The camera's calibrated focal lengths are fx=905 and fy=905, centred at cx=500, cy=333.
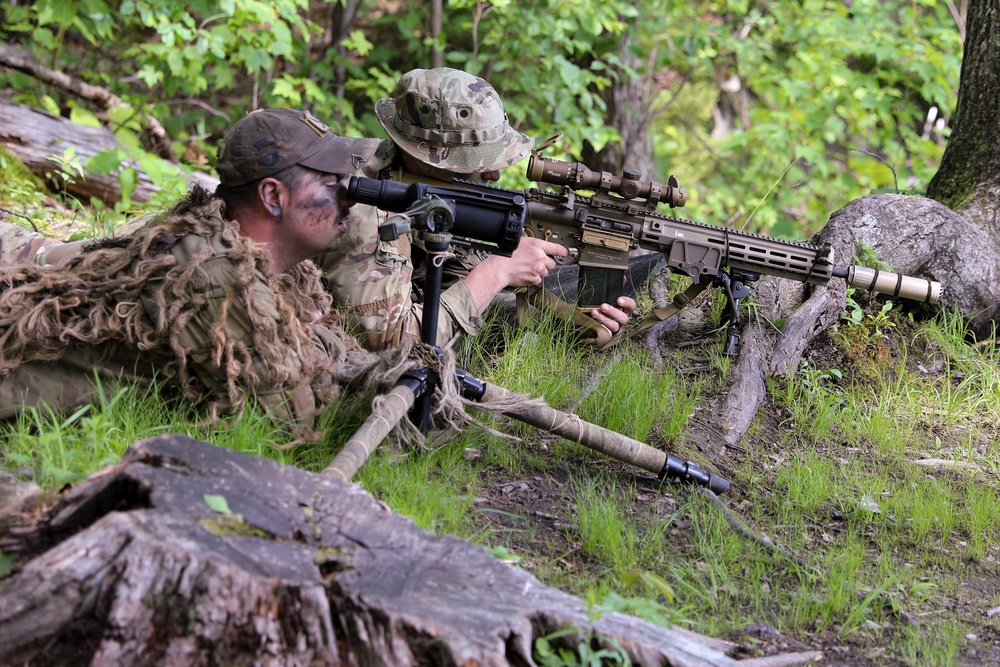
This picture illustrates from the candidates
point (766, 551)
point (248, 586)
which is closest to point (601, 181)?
point (766, 551)

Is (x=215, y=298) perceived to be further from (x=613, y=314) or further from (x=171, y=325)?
(x=613, y=314)

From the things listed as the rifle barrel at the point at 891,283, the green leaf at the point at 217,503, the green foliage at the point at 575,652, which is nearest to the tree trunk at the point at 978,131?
the rifle barrel at the point at 891,283

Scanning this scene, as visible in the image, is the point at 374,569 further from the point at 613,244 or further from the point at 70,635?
the point at 613,244

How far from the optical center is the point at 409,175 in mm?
4137

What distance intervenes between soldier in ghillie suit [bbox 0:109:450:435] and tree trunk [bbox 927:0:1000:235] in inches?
151

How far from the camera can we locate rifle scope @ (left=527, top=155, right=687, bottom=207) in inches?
166

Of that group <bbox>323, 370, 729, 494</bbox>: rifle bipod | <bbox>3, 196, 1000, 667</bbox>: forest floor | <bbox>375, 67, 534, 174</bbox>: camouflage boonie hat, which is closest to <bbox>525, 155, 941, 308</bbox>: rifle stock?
<bbox>375, 67, 534, 174</bbox>: camouflage boonie hat

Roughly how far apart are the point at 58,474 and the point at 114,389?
0.76m

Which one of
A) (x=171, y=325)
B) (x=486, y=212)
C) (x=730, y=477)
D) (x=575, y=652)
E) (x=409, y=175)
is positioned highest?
(x=486, y=212)

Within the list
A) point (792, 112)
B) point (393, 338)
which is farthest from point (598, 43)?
point (393, 338)

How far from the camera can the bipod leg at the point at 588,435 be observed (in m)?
3.43

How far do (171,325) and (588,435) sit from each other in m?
1.55

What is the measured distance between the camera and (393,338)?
3.88 metres

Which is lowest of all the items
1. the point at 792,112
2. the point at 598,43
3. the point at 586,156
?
the point at 586,156
